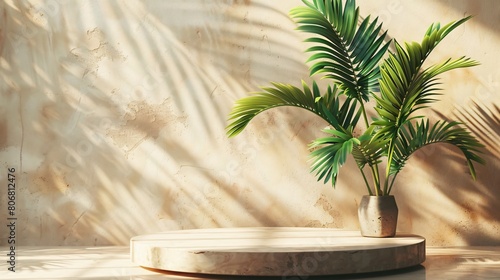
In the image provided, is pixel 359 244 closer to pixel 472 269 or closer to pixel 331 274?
pixel 331 274

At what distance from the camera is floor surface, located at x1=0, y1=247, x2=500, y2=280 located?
3672 mm

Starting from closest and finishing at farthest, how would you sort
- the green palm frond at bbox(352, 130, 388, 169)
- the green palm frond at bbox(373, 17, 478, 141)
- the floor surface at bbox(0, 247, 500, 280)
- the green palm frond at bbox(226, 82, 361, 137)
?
the floor surface at bbox(0, 247, 500, 280), the green palm frond at bbox(373, 17, 478, 141), the green palm frond at bbox(352, 130, 388, 169), the green palm frond at bbox(226, 82, 361, 137)

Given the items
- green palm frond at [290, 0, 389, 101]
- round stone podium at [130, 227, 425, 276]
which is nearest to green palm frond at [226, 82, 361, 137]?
green palm frond at [290, 0, 389, 101]

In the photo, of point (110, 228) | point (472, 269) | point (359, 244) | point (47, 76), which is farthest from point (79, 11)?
point (472, 269)

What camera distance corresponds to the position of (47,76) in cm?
516

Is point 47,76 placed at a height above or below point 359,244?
above

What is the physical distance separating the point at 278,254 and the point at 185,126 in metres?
1.76

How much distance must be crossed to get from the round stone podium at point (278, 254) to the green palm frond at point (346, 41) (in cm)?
91

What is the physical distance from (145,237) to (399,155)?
1557mm

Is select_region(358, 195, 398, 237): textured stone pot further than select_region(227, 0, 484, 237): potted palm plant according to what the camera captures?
Yes

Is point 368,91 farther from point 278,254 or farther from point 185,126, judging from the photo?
point 185,126

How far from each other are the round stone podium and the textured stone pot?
58mm

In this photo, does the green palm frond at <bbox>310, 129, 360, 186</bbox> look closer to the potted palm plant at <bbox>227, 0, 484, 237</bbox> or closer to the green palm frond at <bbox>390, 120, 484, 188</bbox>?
the potted palm plant at <bbox>227, 0, 484, 237</bbox>

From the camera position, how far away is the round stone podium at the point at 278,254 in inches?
138
